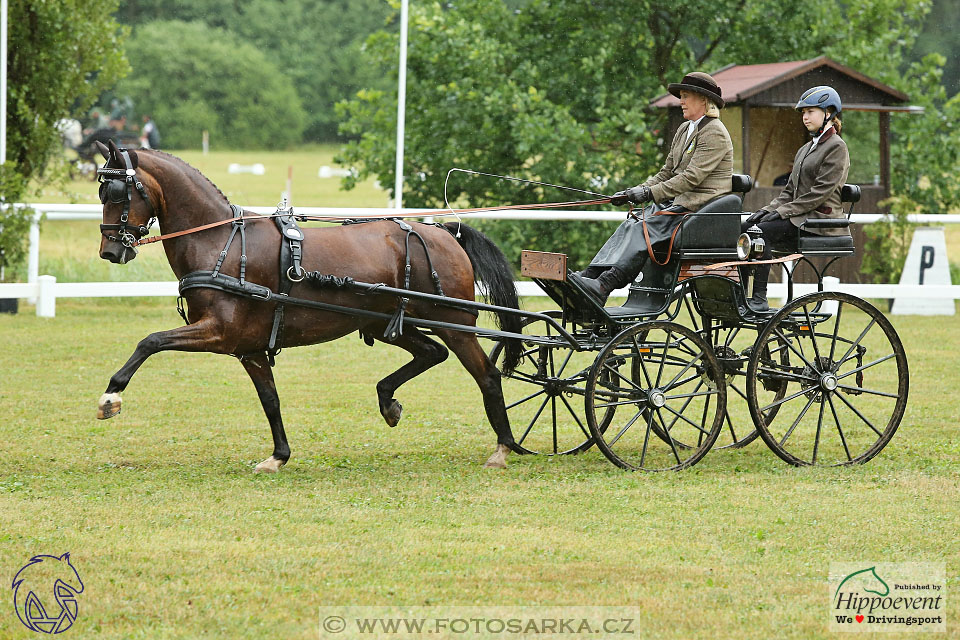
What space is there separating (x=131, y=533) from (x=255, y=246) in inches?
76.3

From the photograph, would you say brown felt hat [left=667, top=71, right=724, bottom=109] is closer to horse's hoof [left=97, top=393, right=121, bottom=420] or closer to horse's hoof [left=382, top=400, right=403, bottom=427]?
horse's hoof [left=382, top=400, right=403, bottom=427]

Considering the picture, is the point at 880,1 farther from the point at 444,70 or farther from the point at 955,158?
the point at 444,70

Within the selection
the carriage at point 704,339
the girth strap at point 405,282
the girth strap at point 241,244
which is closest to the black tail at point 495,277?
the carriage at point 704,339

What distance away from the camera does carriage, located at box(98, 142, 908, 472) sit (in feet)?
23.3

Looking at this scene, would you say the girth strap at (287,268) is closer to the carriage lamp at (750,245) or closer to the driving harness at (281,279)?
the driving harness at (281,279)

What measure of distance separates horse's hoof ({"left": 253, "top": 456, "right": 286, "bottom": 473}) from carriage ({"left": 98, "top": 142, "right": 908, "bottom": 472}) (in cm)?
1

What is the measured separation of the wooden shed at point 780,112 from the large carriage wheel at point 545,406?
6874 millimetres

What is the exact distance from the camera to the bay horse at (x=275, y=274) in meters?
7.00

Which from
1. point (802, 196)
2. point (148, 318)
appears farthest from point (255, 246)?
point (148, 318)

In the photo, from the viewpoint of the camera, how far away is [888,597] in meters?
5.18

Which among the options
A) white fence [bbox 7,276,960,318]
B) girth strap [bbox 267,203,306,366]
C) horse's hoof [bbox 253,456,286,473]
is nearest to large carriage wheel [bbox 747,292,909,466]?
girth strap [bbox 267,203,306,366]

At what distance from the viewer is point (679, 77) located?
60.3 ft

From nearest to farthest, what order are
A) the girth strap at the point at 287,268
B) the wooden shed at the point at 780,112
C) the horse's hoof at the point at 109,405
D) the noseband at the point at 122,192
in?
the horse's hoof at the point at 109,405 < the noseband at the point at 122,192 < the girth strap at the point at 287,268 < the wooden shed at the point at 780,112

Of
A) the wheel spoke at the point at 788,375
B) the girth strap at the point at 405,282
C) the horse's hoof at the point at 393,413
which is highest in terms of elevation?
the girth strap at the point at 405,282
